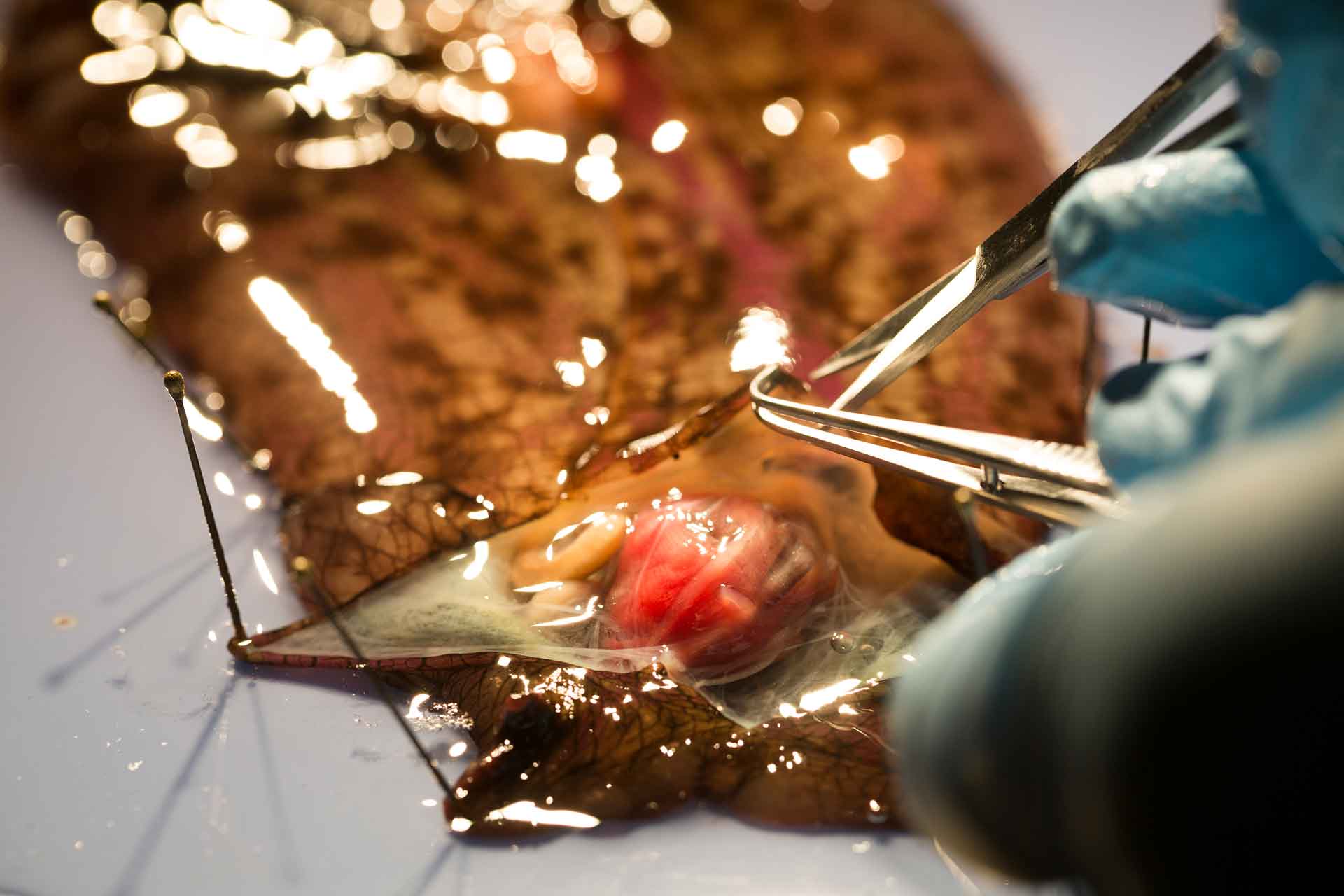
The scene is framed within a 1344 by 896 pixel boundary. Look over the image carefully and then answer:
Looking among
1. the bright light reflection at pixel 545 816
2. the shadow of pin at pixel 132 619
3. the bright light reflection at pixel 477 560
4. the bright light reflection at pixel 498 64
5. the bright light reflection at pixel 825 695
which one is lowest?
the bright light reflection at pixel 825 695

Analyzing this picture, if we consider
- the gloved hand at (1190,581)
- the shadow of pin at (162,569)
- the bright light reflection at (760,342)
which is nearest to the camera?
the gloved hand at (1190,581)

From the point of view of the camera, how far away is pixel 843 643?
63 cm

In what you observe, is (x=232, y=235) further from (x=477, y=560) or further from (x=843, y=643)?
(x=843, y=643)

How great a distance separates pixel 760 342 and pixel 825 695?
295 millimetres

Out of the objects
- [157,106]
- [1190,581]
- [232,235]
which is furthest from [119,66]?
[1190,581]

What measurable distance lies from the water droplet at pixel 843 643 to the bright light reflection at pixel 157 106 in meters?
0.71

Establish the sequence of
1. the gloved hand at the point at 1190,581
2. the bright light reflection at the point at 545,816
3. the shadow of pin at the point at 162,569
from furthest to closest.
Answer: the shadow of pin at the point at 162,569
the bright light reflection at the point at 545,816
the gloved hand at the point at 1190,581

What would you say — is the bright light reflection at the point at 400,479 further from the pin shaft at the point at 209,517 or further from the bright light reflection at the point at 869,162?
the bright light reflection at the point at 869,162

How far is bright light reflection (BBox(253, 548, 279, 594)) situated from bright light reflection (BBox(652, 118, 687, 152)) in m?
0.47

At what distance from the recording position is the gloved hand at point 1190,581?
245 millimetres

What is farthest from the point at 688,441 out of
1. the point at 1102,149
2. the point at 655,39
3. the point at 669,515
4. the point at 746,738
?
the point at 655,39

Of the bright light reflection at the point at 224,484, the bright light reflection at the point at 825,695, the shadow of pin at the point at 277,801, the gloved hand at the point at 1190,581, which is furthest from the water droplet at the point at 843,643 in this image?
the bright light reflection at the point at 224,484

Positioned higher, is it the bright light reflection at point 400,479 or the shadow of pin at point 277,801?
the bright light reflection at point 400,479

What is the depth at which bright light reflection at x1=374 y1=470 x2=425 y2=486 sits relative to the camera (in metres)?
0.72
